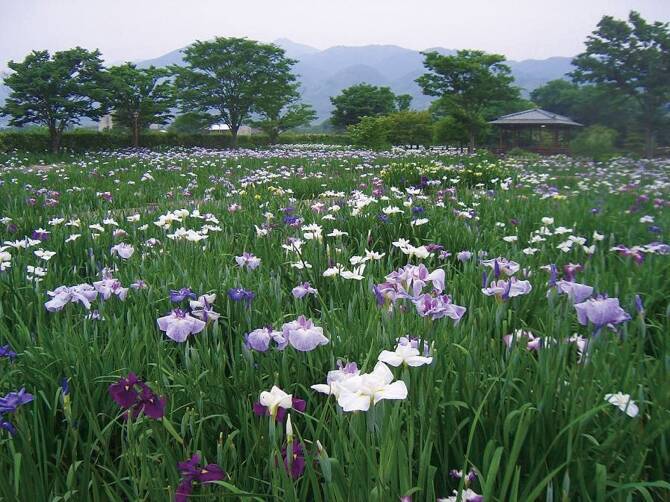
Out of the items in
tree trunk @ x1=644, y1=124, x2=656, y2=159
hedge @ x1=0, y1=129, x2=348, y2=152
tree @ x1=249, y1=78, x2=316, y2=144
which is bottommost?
tree trunk @ x1=644, y1=124, x2=656, y2=159

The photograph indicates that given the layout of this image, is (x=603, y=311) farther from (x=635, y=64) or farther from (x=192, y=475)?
(x=635, y=64)

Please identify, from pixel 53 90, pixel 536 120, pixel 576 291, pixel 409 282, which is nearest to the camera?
pixel 576 291

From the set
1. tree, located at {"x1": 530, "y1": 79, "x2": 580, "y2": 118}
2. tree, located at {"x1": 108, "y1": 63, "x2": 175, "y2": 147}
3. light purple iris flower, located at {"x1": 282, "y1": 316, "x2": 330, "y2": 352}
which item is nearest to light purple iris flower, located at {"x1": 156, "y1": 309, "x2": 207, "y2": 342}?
light purple iris flower, located at {"x1": 282, "y1": 316, "x2": 330, "y2": 352}

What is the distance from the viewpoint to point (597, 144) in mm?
18969

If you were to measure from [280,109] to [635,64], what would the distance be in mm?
22431

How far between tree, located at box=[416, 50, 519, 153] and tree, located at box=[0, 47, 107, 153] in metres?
17.8

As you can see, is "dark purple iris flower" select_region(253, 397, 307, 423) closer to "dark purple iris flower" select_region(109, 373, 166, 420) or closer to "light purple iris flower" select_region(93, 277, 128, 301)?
"dark purple iris flower" select_region(109, 373, 166, 420)

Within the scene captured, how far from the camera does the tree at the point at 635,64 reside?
73.0ft

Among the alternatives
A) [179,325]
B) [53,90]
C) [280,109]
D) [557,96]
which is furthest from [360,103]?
[179,325]

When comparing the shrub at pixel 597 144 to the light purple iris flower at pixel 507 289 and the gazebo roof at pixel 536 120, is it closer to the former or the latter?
the gazebo roof at pixel 536 120

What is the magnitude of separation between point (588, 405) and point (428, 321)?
0.49m

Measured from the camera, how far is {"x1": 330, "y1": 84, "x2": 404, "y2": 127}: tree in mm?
54250

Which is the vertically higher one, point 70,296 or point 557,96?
point 557,96

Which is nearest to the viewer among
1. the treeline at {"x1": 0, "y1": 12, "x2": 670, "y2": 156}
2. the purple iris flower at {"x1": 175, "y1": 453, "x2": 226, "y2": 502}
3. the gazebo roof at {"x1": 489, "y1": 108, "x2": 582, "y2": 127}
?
the purple iris flower at {"x1": 175, "y1": 453, "x2": 226, "y2": 502}
